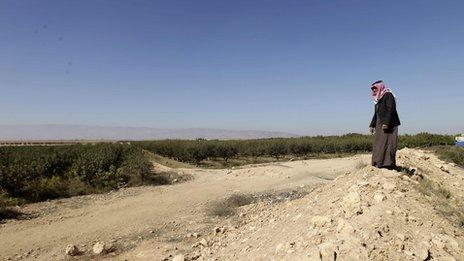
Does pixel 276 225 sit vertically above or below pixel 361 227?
below

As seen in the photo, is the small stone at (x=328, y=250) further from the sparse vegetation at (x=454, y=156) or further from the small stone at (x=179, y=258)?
the sparse vegetation at (x=454, y=156)

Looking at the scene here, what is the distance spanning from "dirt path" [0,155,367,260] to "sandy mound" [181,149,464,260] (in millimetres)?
1976

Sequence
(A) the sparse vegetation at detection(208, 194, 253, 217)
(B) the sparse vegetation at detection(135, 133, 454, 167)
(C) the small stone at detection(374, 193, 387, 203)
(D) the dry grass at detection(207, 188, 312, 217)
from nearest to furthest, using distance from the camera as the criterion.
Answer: (C) the small stone at detection(374, 193, 387, 203)
(A) the sparse vegetation at detection(208, 194, 253, 217)
(D) the dry grass at detection(207, 188, 312, 217)
(B) the sparse vegetation at detection(135, 133, 454, 167)

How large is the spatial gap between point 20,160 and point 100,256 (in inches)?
378

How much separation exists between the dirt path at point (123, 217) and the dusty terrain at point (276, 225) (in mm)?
26

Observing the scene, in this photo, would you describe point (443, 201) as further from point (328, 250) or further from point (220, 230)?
point (220, 230)

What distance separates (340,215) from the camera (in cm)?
606

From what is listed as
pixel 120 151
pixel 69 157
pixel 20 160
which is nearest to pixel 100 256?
pixel 20 160

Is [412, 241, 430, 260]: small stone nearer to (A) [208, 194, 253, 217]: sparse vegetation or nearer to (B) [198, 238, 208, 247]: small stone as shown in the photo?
(B) [198, 238, 208, 247]: small stone

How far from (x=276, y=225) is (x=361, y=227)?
7.02 feet

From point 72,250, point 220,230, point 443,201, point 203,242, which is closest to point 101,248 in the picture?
point 72,250

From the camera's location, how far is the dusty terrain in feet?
17.3

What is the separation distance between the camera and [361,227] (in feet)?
18.0

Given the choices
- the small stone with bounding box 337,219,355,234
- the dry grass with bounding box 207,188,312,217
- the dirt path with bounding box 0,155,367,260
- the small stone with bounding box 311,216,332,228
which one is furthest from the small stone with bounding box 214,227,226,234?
the small stone with bounding box 337,219,355,234
